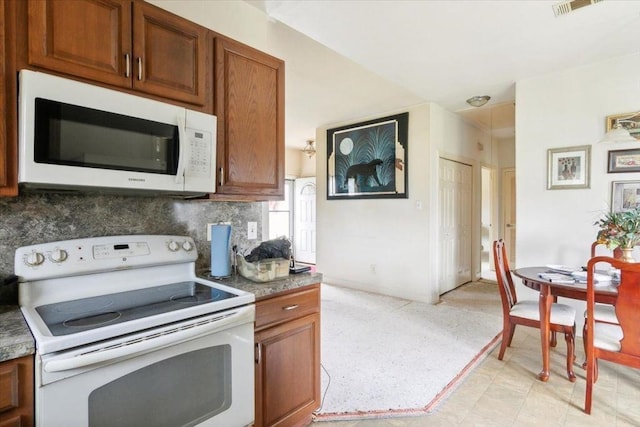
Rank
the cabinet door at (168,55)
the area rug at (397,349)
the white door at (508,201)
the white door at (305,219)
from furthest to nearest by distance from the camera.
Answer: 1. the white door at (305,219)
2. the white door at (508,201)
3. the area rug at (397,349)
4. the cabinet door at (168,55)

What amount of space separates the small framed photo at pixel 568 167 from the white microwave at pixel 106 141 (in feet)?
10.8

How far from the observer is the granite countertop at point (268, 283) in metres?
1.55

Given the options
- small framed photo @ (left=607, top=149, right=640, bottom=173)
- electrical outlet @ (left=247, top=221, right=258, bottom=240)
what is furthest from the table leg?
electrical outlet @ (left=247, top=221, right=258, bottom=240)

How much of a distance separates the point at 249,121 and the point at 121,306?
1138 millimetres

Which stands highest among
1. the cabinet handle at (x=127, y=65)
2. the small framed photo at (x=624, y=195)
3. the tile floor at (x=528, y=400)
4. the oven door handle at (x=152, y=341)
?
the cabinet handle at (x=127, y=65)

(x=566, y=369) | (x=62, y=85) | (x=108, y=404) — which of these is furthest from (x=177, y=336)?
(x=566, y=369)

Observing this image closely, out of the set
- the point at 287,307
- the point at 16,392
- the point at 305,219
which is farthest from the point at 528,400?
the point at 305,219

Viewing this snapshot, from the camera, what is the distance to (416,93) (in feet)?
12.9

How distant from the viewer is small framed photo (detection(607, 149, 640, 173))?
9.34ft

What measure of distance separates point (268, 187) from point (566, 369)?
2601mm

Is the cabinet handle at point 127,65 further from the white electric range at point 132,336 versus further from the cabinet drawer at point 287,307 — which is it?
the cabinet drawer at point 287,307

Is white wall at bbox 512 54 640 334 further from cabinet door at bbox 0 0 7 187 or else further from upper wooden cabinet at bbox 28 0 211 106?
cabinet door at bbox 0 0 7 187

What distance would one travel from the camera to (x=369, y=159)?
4.77 metres

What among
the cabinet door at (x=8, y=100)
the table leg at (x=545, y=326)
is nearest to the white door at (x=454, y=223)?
the table leg at (x=545, y=326)
